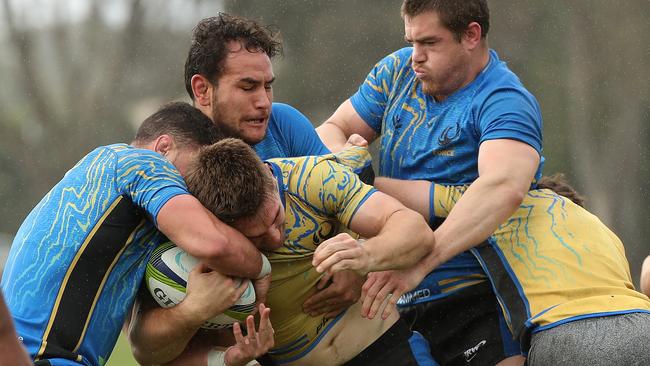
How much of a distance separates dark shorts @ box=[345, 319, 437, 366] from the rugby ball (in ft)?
2.20

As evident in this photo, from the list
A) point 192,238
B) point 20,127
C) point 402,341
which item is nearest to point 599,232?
point 402,341

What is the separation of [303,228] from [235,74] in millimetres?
984

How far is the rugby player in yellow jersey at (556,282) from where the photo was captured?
4.32 metres

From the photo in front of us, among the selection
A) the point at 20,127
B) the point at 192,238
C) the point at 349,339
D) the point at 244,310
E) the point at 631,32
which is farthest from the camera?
the point at 20,127

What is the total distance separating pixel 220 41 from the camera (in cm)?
499

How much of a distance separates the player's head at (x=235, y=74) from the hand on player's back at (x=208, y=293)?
1014mm

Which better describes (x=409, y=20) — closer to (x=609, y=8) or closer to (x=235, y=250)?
(x=235, y=250)

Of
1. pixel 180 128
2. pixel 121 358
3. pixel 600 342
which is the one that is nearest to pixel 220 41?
pixel 180 128

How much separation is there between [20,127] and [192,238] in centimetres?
1663

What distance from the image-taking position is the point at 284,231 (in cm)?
421

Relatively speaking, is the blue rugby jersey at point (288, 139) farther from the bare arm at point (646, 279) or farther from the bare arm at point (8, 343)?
the bare arm at point (8, 343)

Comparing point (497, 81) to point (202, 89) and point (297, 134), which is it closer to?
point (297, 134)

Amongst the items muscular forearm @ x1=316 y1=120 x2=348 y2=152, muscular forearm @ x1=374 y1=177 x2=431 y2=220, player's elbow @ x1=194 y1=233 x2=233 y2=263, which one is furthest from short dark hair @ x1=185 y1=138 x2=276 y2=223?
muscular forearm @ x1=316 y1=120 x2=348 y2=152

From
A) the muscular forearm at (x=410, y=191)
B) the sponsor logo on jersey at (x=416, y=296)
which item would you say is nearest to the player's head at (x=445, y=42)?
the muscular forearm at (x=410, y=191)
